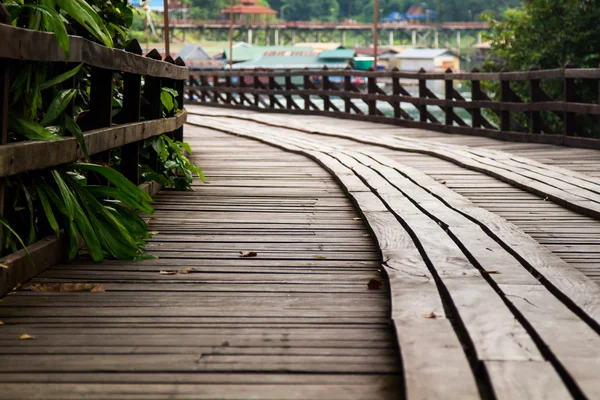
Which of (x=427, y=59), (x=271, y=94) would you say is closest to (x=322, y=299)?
(x=271, y=94)

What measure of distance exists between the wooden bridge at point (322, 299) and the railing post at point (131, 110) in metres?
0.09

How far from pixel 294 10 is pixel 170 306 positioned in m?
154

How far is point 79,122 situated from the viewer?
170 inches

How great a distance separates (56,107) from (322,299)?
115cm

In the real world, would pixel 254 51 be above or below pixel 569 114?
above

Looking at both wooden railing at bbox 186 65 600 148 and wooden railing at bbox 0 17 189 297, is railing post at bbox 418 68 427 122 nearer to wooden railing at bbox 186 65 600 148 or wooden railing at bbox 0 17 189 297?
wooden railing at bbox 186 65 600 148

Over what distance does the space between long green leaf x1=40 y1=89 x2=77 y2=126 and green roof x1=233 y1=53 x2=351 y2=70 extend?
94497mm

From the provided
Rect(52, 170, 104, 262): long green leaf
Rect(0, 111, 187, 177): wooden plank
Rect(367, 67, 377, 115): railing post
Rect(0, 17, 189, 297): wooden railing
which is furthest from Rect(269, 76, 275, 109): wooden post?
Rect(52, 170, 104, 262): long green leaf

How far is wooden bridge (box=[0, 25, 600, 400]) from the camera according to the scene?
7.59ft

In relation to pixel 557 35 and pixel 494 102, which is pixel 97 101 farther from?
pixel 557 35

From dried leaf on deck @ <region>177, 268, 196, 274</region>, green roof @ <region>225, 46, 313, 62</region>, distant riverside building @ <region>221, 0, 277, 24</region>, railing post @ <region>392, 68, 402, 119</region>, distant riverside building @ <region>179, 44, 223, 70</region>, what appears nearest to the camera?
dried leaf on deck @ <region>177, 268, 196, 274</region>

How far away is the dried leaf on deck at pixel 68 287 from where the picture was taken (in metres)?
3.27

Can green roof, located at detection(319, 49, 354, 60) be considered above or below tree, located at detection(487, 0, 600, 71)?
above

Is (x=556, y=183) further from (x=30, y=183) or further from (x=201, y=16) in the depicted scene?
(x=201, y=16)
